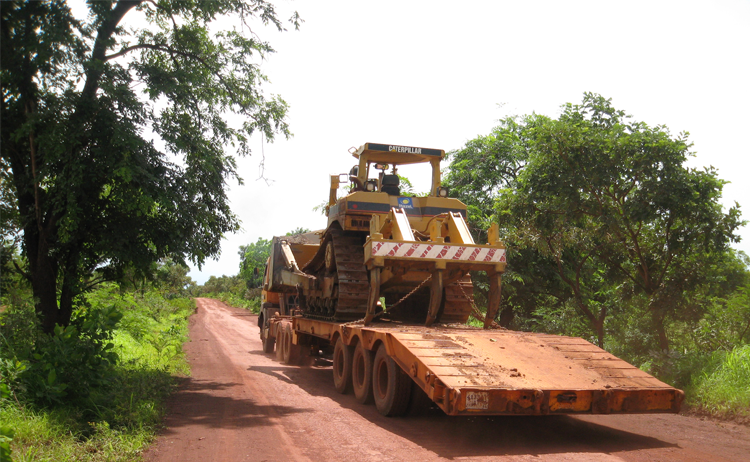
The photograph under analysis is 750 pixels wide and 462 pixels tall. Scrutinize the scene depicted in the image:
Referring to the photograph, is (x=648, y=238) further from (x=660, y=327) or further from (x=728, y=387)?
(x=728, y=387)

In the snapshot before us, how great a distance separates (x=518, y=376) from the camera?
6332 mm

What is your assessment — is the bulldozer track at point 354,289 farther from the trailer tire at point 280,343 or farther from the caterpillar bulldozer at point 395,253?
the trailer tire at point 280,343

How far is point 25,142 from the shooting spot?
9.74m

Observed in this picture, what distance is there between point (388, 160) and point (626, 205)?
4539mm

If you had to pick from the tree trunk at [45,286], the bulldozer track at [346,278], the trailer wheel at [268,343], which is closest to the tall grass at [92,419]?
the tree trunk at [45,286]

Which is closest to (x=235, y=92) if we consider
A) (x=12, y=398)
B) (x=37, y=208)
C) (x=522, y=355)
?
(x=37, y=208)

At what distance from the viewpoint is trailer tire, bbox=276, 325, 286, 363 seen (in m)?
14.7

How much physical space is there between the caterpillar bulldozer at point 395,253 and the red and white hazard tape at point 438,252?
0.01 meters

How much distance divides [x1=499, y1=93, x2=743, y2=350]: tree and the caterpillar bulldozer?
2.53 meters

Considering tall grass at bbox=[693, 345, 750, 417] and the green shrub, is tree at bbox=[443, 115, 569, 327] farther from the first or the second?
the green shrub

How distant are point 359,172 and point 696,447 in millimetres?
6971

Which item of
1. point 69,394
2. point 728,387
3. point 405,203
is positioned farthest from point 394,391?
point 728,387

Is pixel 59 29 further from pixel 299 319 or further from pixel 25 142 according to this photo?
pixel 299 319

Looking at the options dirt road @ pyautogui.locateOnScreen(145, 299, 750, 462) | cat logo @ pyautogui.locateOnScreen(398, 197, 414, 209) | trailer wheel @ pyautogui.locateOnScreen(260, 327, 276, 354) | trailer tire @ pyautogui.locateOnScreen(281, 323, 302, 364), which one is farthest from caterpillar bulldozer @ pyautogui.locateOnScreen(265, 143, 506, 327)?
trailer wheel @ pyautogui.locateOnScreen(260, 327, 276, 354)
